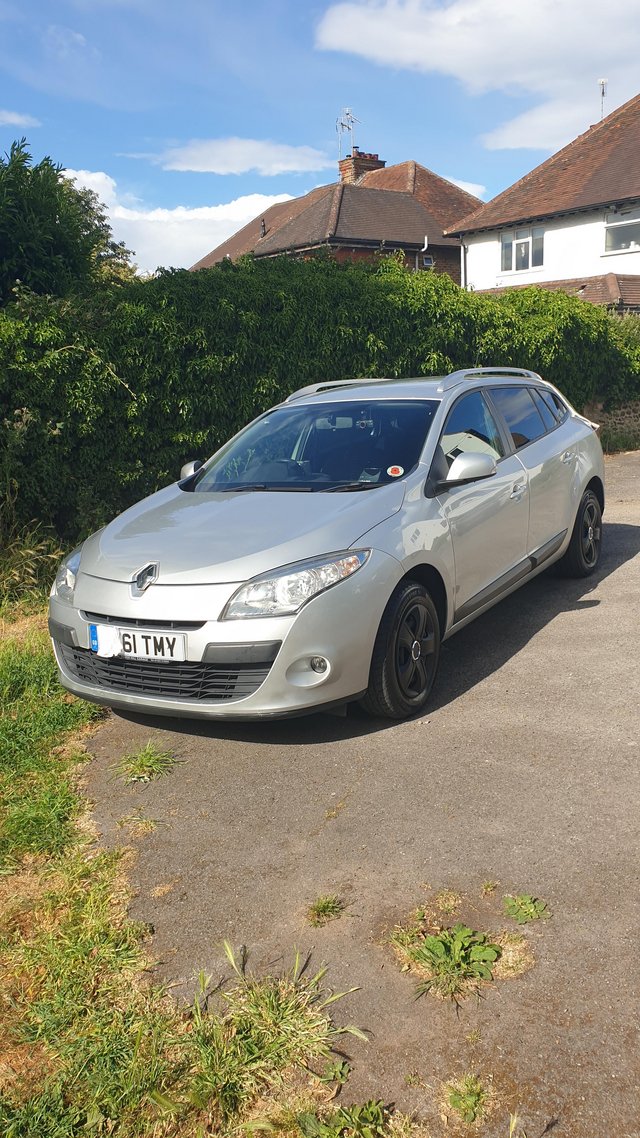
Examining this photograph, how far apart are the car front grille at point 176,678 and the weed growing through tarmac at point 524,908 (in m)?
1.46

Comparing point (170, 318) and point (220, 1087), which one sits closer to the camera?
point (220, 1087)

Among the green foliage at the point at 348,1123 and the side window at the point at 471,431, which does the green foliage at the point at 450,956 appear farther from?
the side window at the point at 471,431

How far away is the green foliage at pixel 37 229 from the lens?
810 cm

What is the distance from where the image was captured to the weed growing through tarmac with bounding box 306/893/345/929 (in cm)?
298

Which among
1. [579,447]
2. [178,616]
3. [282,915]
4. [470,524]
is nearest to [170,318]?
[579,447]

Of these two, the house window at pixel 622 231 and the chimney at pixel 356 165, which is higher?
the chimney at pixel 356 165

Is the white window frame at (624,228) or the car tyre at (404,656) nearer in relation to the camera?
the car tyre at (404,656)

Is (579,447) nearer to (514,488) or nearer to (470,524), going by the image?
(514,488)

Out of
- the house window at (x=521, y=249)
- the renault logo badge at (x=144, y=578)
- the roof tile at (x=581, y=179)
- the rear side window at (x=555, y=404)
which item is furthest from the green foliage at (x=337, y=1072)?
the house window at (x=521, y=249)

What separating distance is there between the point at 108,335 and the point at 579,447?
424 cm

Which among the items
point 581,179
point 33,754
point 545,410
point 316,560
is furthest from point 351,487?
point 581,179

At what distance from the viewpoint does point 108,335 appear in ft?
26.8

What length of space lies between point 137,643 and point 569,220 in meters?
29.2

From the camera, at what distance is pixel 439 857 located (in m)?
3.31
